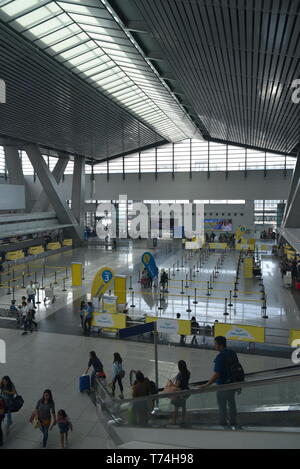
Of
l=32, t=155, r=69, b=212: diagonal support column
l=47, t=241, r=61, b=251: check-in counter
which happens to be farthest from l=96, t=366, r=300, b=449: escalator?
l=32, t=155, r=69, b=212: diagonal support column

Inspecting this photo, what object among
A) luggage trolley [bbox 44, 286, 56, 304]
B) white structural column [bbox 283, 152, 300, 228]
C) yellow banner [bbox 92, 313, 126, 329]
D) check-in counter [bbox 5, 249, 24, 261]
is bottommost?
luggage trolley [bbox 44, 286, 56, 304]

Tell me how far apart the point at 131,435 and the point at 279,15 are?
8406 mm

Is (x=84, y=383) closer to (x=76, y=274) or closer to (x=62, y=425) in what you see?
(x=62, y=425)

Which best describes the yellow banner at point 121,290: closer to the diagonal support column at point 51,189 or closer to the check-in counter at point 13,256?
the check-in counter at point 13,256

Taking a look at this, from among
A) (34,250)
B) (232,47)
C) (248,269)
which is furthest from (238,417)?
(34,250)

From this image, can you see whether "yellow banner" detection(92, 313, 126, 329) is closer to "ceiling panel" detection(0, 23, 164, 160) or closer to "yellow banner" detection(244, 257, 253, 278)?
"ceiling panel" detection(0, 23, 164, 160)

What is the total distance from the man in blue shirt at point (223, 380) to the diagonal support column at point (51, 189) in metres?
27.8

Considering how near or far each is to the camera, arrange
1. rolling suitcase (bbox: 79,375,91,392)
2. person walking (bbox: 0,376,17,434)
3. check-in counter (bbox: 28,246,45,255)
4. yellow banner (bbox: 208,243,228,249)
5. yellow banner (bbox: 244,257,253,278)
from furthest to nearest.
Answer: yellow banner (bbox: 208,243,228,249)
check-in counter (bbox: 28,246,45,255)
yellow banner (bbox: 244,257,253,278)
rolling suitcase (bbox: 79,375,91,392)
person walking (bbox: 0,376,17,434)

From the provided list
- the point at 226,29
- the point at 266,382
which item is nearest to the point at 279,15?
the point at 226,29

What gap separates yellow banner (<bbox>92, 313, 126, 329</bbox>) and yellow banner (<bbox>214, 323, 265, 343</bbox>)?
2.85 metres

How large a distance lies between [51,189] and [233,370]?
2898 centimetres

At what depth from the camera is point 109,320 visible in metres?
11.5

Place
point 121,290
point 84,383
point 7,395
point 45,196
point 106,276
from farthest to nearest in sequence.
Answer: point 45,196 < point 121,290 < point 106,276 < point 84,383 < point 7,395

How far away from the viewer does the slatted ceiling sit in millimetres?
8125
